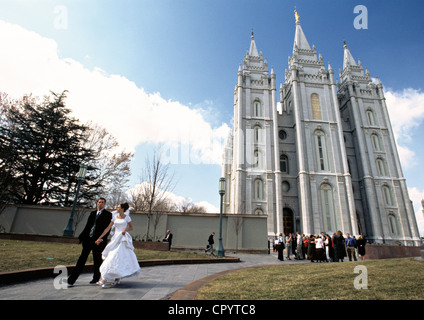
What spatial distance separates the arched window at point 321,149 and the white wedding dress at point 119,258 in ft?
109

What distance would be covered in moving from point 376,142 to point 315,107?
1151 centimetres

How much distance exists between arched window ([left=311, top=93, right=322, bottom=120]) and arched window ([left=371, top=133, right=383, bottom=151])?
32.0 ft

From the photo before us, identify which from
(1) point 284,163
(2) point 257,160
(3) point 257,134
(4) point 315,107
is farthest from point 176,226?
(4) point 315,107

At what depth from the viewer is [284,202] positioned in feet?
107

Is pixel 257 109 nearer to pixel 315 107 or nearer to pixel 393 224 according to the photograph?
pixel 315 107

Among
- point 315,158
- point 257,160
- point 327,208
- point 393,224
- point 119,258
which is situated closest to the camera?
point 119,258

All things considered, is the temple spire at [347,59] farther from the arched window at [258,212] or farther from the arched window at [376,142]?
the arched window at [258,212]

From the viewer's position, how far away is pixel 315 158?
3362cm

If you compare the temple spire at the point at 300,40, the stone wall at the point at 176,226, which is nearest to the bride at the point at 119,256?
the stone wall at the point at 176,226

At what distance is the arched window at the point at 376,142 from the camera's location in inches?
1433

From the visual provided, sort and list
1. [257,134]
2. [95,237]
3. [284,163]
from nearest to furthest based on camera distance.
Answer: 1. [95,237]
2. [257,134]
3. [284,163]

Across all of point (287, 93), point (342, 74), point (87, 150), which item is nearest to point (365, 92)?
point (342, 74)
